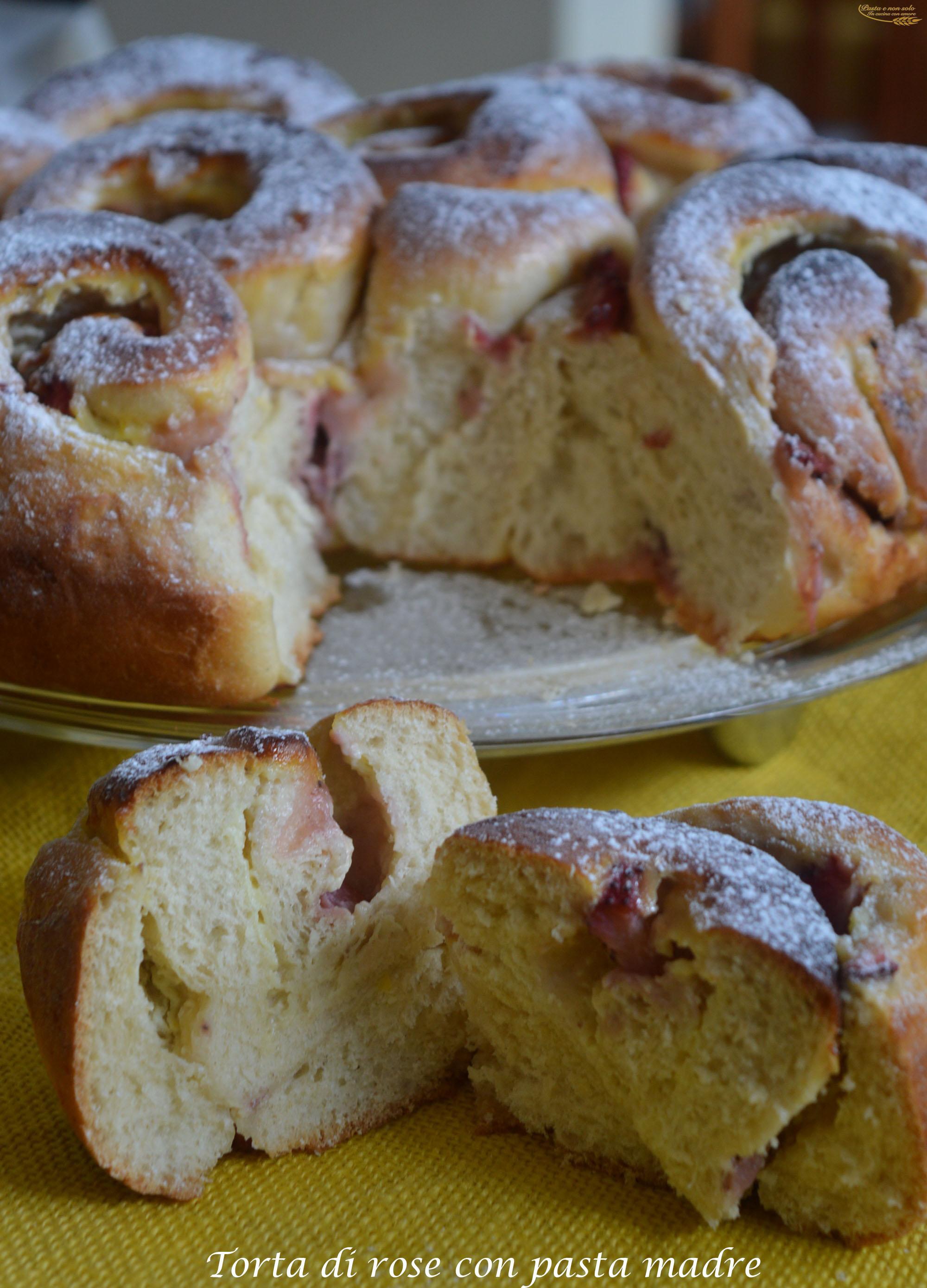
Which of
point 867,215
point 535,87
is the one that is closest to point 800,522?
point 867,215

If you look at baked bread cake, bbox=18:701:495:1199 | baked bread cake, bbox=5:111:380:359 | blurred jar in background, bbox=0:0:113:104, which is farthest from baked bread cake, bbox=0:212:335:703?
blurred jar in background, bbox=0:0:113:104

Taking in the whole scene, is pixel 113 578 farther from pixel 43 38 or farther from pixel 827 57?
pixel 827 57

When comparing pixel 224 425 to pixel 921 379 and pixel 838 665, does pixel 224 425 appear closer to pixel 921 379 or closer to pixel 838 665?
pixel 838 665

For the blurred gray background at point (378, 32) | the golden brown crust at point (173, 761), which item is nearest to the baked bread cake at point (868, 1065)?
the golden brown crust at point (173, 761)

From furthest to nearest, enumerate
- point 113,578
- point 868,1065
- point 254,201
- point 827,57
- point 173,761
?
point 827,57 < point 254,201 < point 113,578 < point 173,761 < point 868,1065

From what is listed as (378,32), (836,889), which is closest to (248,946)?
(836,889)

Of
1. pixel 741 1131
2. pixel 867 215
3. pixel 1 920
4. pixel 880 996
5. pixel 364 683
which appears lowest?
pixel 1 920
